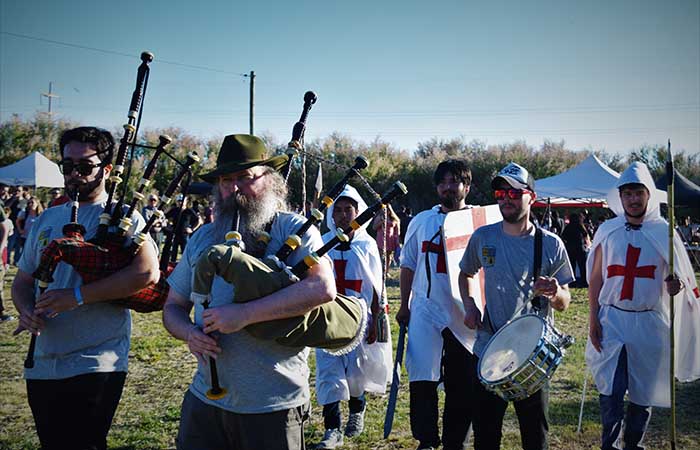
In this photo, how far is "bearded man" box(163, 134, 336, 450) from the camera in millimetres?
2377

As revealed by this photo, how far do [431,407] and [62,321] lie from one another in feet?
9.40

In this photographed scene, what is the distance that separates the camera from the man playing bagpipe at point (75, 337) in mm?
3006

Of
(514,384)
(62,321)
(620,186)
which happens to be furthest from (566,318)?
(62,321)

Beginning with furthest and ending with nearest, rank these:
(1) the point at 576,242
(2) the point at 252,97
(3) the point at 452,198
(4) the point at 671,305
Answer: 1. (2) the point at 252,97
2. (1) the point at 576,242
3. (3) the point at 452,198
4. (4) the point at 671,305

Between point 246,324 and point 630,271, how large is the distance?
3.28 metres

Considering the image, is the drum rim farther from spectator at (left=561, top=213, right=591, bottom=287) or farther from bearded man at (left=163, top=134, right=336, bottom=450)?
spectator at (left=561, top=213, right=591, bottom=287)

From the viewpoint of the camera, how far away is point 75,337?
3.06 meters

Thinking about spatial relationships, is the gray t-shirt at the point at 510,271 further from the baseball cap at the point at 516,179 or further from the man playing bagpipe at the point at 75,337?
the man playing bagpipe at the point at 75,337

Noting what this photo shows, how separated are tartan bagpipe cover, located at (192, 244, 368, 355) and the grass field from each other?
2808 mm

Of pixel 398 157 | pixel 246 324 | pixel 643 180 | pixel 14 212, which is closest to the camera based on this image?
pixel 246 324

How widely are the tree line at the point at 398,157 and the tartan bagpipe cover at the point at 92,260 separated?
98.7ft

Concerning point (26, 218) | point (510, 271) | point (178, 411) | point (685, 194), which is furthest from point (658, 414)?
point (26, 218)

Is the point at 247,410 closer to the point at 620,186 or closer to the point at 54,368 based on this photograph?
the point at 54,368

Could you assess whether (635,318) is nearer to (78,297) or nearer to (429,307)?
(429,307)
